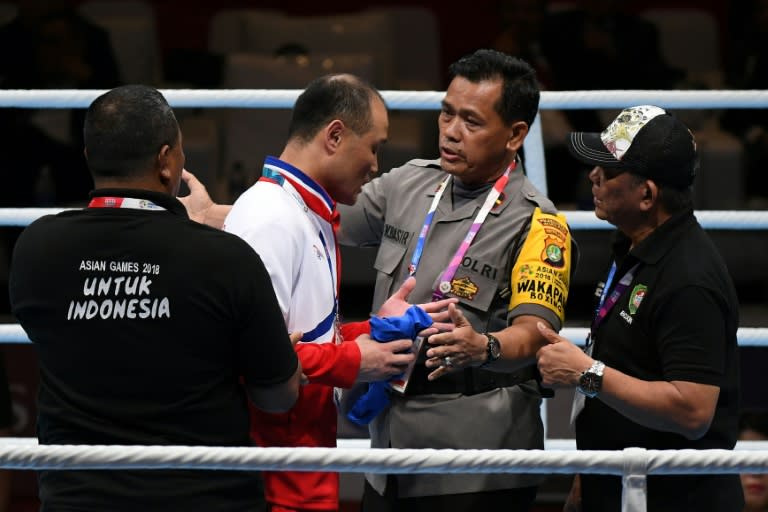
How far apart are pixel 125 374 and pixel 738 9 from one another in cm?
462

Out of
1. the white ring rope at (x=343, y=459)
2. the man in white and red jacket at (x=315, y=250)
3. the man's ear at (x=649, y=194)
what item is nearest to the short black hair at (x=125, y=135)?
the man in white and red jacket at (x=315, y=250)

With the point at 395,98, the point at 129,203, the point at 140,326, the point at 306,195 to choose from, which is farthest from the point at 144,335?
the point at 395,98

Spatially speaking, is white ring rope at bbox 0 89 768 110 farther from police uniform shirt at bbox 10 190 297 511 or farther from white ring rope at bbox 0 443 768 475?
white ring rope at bbox 0 443 768 475

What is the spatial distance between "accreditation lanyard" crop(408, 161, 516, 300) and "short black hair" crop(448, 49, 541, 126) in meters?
0.11

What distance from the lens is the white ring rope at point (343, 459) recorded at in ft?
5.16

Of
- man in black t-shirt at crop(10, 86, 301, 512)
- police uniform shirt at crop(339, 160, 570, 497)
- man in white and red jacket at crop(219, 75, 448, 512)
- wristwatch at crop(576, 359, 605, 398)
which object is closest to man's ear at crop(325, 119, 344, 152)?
man in white and red jacket at crop(219, 75, 448, 512)

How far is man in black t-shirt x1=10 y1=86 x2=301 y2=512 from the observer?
175cm

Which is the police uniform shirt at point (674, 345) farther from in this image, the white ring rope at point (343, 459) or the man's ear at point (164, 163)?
the man's ear at point (164, 163)

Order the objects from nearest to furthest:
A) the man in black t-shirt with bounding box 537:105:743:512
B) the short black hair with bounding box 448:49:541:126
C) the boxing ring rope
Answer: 1. the boxing ring rope
2. the man in black t-shirt with bounding box 537:105:743:512
3. the short black hair with bounding box 448:49:541:126

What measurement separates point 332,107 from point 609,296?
58cm

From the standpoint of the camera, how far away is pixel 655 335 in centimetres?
200

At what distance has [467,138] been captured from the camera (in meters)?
2.15

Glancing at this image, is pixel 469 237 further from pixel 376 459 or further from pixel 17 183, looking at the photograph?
pixel 17 183

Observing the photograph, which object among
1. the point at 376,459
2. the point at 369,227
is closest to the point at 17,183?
the point at 369,227
